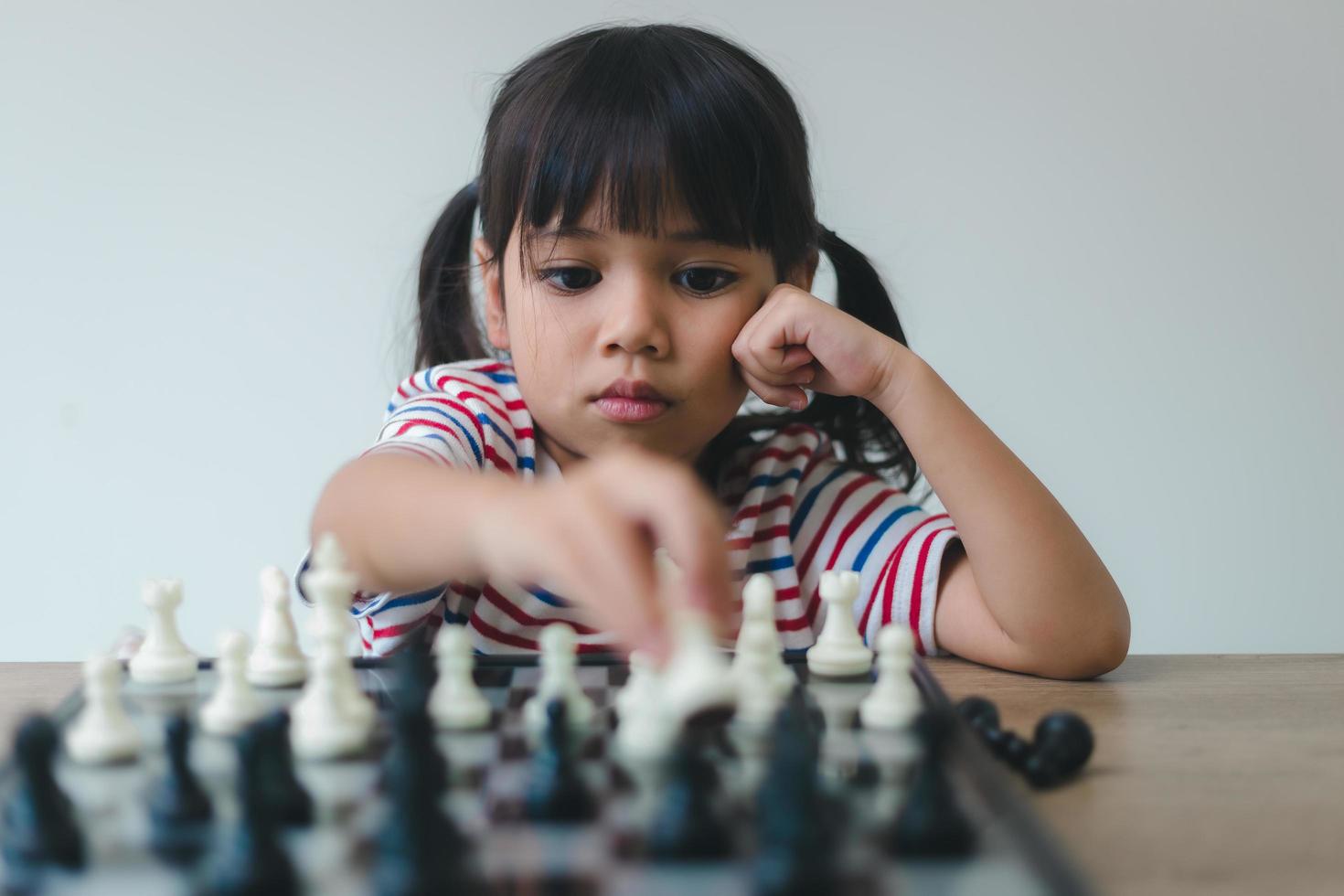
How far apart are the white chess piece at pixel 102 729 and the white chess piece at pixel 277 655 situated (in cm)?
15

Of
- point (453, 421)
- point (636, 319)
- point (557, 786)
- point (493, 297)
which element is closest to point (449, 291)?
point (493, 297)

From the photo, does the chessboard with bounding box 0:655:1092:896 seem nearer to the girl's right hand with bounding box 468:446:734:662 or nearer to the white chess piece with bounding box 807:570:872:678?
the girl's right hand with bounding box 468:446:734:662

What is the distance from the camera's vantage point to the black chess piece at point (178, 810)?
569 millimetres

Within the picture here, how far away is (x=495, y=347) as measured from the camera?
1.56m

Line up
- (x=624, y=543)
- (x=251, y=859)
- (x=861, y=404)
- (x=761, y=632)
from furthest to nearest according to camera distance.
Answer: (x=861, y=404)
(x=761, y=632)
(x=624, y=543)
(x=251, y=859)

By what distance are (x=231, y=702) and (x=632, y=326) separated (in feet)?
1.81

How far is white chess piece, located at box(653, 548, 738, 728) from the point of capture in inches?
21.6

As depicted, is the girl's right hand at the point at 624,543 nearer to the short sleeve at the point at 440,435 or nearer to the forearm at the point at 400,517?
the forearm at the point at 400,517

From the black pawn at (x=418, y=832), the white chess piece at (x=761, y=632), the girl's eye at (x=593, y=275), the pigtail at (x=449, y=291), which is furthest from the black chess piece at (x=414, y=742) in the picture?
the pigtail at (x=449, y=291)

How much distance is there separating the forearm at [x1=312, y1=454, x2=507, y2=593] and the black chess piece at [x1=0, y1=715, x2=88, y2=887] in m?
0.27

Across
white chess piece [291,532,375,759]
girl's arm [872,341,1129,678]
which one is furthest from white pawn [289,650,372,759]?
girl's arm [872,341,1129,678]

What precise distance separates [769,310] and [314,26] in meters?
1.89

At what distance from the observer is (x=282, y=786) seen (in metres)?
0.61

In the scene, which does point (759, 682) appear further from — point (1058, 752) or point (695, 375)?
point (695, 375)
